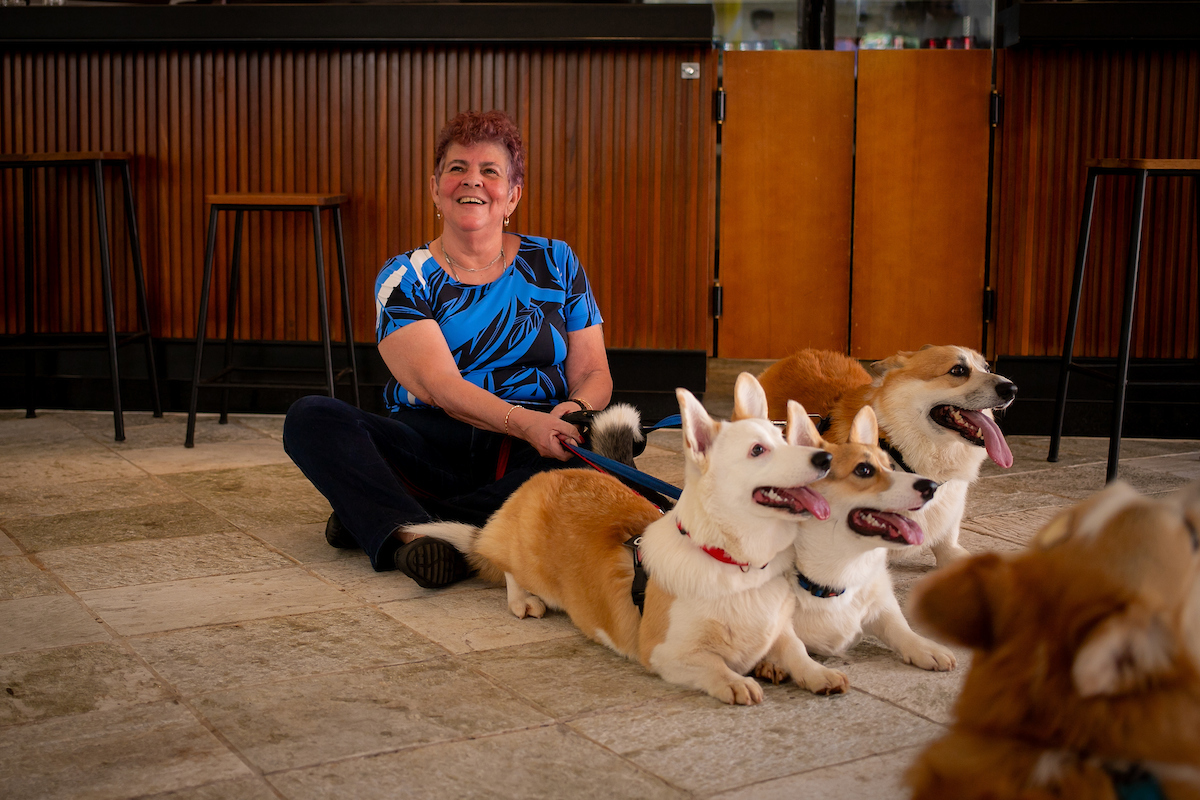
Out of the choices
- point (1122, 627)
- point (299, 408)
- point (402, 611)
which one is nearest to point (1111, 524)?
point (1122, 627)

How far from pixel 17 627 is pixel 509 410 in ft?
3.73

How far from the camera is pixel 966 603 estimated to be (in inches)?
36.1

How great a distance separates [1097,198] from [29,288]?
177 inches

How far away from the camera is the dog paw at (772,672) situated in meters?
1.85

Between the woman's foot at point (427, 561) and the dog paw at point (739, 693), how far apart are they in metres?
0.84

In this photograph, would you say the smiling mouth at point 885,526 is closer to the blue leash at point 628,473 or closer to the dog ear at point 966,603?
the blue leash at point 628,473

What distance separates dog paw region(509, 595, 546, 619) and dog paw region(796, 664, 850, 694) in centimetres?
63

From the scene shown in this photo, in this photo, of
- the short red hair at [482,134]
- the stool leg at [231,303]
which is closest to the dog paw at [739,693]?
the short red hair at [482,134]

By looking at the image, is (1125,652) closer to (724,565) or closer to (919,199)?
(724,565)

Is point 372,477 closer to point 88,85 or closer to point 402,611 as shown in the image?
point 402,611

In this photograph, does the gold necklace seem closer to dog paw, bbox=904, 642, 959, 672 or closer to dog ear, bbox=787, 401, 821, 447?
dog ear, bbox=787, 401, 821, 447

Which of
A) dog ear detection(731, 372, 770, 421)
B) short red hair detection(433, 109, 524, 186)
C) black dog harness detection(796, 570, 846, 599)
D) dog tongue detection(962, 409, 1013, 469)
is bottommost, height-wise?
black dog harness detection(796, 570, 846, 599)

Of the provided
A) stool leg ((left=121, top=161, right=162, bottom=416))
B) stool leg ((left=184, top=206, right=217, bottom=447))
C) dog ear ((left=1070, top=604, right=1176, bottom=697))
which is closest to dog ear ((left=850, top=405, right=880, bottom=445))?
dog ear ((left=1070, top=604, right=1176, bottom=697))

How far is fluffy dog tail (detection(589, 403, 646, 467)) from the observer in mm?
2406
